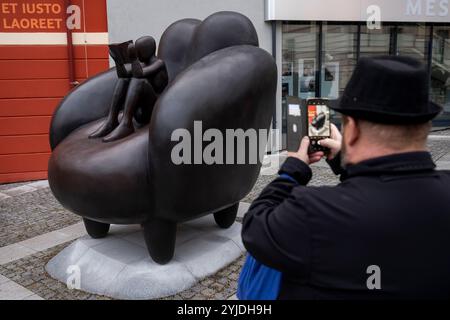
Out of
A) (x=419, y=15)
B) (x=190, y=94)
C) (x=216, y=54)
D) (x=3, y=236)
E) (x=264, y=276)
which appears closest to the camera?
(x=264, y=276)

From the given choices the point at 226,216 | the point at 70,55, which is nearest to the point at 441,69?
the point at 70,55

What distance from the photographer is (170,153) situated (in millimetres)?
3334

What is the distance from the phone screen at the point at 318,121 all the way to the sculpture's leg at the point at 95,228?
10.6ft

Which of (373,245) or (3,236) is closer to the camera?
(373,245)

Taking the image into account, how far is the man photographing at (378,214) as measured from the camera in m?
1.22

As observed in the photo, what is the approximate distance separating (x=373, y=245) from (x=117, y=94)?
3.30 metres

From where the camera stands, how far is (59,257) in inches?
167

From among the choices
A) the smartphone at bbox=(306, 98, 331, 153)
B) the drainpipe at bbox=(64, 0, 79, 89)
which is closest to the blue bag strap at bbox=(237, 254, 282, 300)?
the smartphone at bbox=(306, 98, 331, 153)

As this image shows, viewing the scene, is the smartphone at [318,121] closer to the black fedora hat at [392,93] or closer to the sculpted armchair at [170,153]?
the black fedora hat at [392,93]

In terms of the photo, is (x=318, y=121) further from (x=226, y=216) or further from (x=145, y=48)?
(x=226, y=216)

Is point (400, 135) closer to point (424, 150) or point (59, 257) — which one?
point (424, 150)

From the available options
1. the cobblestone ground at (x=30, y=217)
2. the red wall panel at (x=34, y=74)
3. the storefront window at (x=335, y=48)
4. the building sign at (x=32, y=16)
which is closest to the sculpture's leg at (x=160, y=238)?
the cobblestone ground at (x=30, y=217)

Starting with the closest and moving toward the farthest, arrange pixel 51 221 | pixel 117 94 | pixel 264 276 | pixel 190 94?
1. pixel 264 276
2. pixel 190 94
3. pixel 117 94
4. pixel 51 221

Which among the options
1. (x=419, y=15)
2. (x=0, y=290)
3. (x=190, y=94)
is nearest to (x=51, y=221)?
(x=0, y=290)
